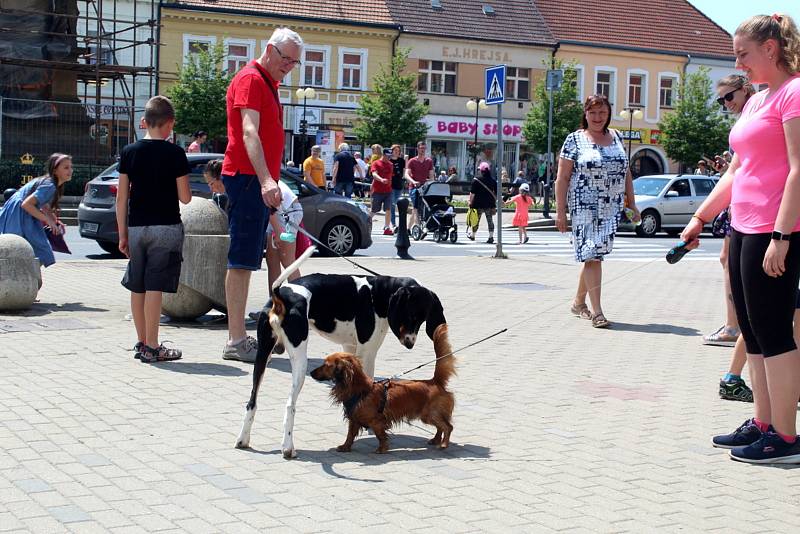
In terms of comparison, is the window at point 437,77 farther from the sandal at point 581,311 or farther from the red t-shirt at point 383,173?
the sandal at point 581,311

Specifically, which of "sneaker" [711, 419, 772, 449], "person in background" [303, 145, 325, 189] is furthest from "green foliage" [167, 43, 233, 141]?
"sneaker" [711, 419, 772, 449]

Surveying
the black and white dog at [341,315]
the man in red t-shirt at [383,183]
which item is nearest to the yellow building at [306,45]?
the man in red t-shirt at [383,183]

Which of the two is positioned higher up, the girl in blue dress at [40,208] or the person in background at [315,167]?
the person in background at [315,167]

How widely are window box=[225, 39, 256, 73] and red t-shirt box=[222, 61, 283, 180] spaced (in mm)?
44092

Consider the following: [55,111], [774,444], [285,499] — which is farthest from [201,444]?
[55,111]

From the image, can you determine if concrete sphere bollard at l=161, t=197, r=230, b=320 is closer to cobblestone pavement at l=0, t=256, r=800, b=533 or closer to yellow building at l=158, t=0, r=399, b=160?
cobblestone pavement at l=0, t=256, r=800, b=533

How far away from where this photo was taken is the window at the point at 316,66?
52.2 m

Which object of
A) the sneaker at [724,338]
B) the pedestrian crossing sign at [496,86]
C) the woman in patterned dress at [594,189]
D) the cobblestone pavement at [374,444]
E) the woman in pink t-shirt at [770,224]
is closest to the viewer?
the cobblestone pavement at [374,444]

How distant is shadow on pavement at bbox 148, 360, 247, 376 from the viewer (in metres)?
7.28

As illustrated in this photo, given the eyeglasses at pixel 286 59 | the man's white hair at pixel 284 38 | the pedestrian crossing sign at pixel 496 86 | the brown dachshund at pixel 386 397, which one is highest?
the pedestrian crossing sign at pixel 496 86

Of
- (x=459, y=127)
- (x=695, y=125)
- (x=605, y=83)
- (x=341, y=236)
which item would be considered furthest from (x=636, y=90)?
(x=341, y=236)

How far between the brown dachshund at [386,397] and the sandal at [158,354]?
2.56 m

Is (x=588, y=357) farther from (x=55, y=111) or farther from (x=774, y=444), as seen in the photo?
(x=55, y=111)

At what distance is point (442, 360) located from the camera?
5.58m
